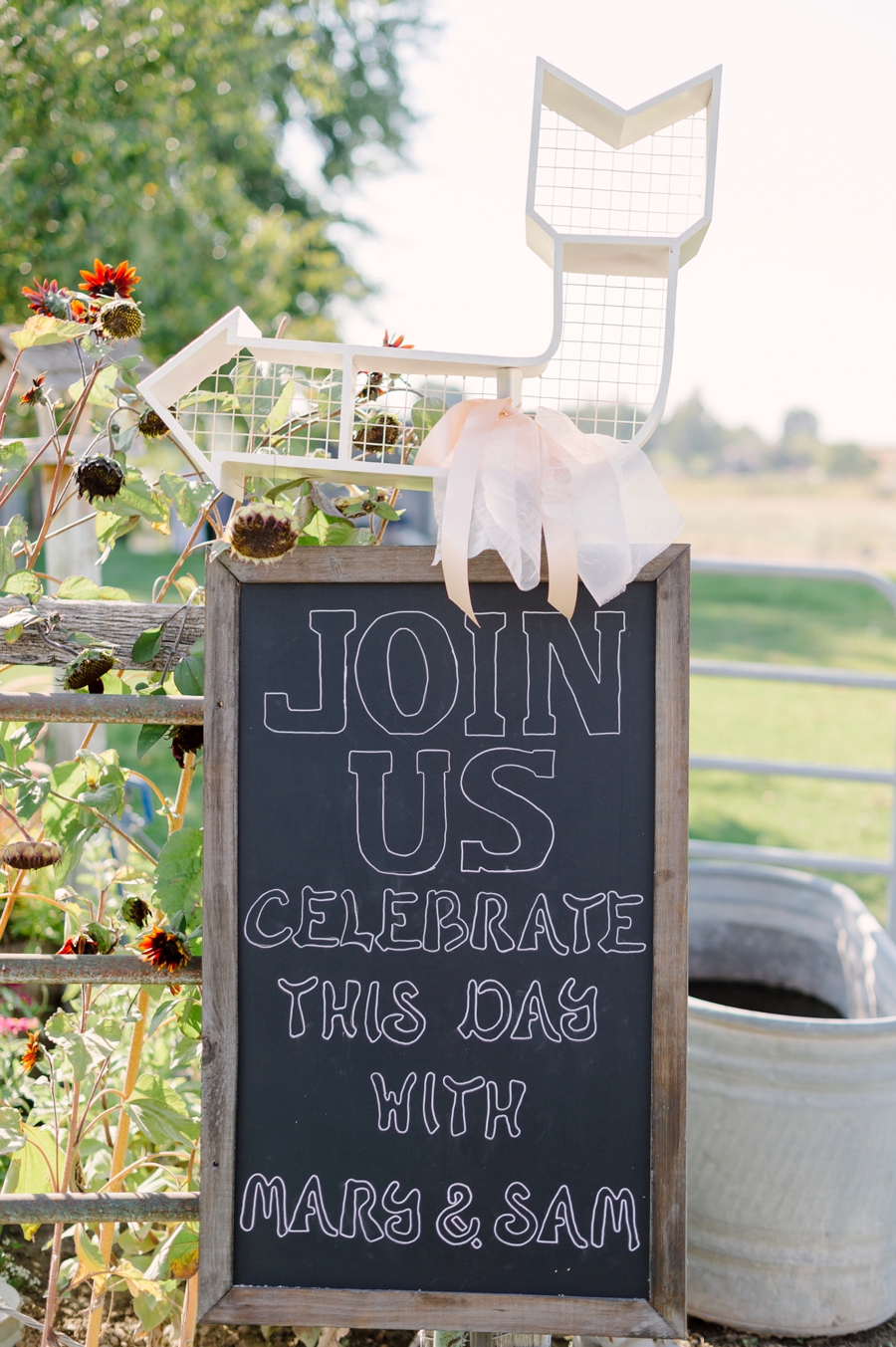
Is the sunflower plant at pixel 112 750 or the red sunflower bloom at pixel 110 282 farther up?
the red sunflower bloom at pixel 110 282

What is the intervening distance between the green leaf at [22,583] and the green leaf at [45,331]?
0.95 feet

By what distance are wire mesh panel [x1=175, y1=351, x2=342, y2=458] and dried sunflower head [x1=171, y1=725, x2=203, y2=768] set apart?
0.37 meters

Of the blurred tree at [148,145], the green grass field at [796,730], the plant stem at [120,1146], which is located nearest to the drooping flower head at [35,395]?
the plant stem at [120,1146]

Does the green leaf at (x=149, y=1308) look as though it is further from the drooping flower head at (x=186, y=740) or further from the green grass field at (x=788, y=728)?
the green grass field at (x=788, y=728)

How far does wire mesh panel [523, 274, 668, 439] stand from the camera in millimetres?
1156

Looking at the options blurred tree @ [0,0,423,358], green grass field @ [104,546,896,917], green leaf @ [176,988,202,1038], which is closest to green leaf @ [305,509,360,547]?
green leaf @ [176,988,202,1038]

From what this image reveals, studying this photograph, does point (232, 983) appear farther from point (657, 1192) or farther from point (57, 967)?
point (657, 1192)

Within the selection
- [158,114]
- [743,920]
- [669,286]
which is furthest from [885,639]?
[669,286]

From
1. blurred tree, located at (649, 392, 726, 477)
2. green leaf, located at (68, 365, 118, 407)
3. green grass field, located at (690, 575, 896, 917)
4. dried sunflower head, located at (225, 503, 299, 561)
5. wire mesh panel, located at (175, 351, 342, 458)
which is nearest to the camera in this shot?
dried sunflower head, located at (225, 503, 299, 561)

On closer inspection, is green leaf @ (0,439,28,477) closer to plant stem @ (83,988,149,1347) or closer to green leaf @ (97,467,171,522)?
green leaf @ (97,467,171,522)

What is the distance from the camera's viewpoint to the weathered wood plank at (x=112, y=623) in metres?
1.22

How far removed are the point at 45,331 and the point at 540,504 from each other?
68cm

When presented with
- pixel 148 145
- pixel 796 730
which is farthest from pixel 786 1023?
pixel 796 730

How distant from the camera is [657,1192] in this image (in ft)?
3.77
